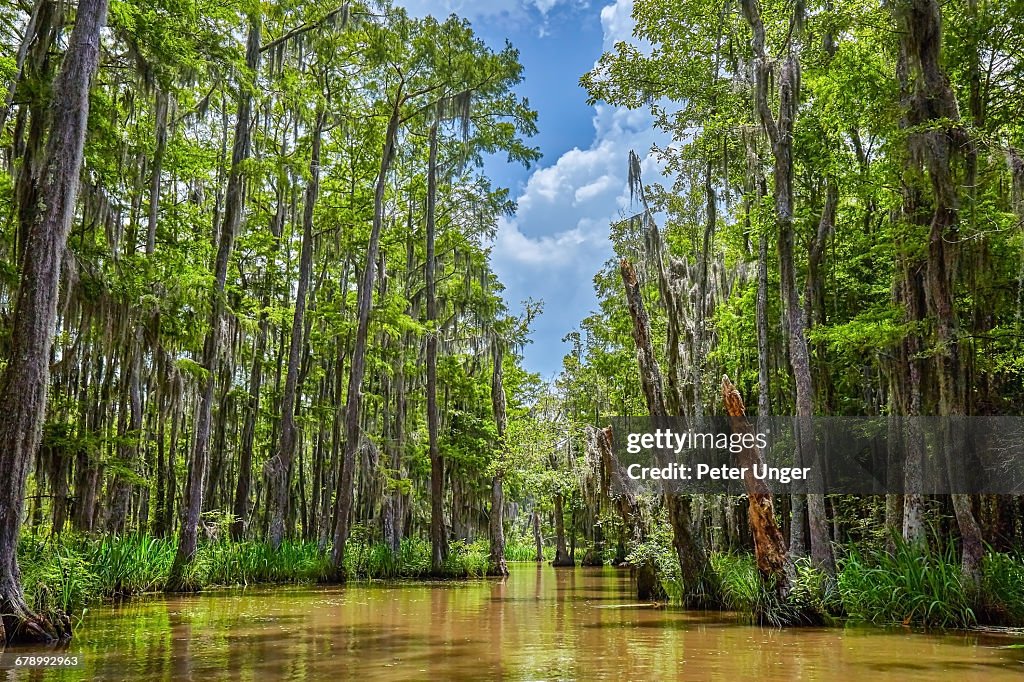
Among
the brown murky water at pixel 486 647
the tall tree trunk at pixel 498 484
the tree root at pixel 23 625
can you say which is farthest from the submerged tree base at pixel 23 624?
the tall tree trunk at pixel 498 484

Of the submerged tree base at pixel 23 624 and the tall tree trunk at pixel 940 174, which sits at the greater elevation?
the tall tree trunk at pixel 940 174

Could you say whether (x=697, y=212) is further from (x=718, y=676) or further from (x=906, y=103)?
(x=718, y=676)

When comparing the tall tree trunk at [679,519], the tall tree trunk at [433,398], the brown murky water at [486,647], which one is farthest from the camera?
the tall tree trunk at [433,398]

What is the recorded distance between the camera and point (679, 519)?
41.9ft

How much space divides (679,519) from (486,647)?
5695 millimetres

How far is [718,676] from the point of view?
625cm

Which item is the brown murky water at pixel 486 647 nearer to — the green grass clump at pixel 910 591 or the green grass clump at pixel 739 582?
the green grass clump at pixel 739 582

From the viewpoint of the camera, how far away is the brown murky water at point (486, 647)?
6.28 m

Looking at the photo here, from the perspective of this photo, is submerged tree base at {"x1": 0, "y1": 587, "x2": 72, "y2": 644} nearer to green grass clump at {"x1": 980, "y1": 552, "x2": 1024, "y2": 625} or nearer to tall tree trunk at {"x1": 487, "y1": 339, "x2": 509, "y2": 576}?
green grass clump at {"x1": 980, "y1": 552, "x2": 1024, "y2": 625}

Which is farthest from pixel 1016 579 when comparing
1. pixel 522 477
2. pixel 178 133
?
pixel 178 133

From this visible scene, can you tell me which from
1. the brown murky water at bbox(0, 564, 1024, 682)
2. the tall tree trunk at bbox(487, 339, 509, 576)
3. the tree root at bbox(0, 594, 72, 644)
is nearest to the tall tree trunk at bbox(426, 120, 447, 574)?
the tall tree trunk at bbox(487, 339, 509, 576)

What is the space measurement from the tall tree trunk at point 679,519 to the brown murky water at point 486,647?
895mm

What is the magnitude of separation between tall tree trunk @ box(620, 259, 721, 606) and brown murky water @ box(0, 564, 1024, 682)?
2.94ft

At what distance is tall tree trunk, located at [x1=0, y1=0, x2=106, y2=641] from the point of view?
7352 mm
